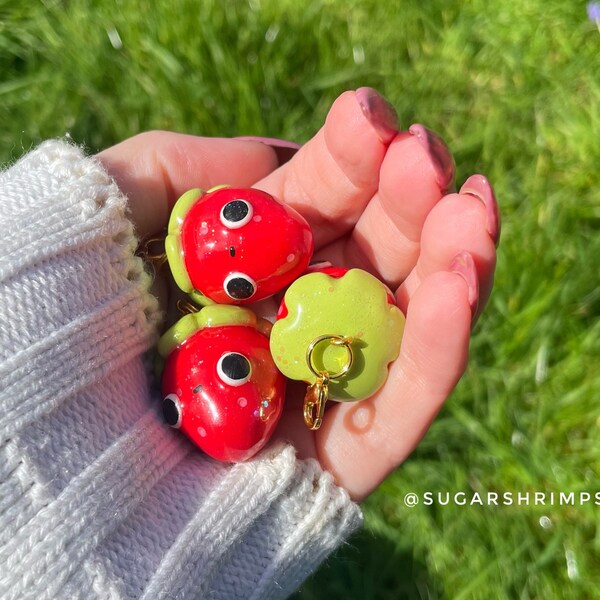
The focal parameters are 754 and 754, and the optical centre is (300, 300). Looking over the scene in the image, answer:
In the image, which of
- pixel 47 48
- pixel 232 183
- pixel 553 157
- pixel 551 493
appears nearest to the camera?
pixel 232 183

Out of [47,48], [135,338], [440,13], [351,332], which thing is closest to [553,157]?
[440,13]

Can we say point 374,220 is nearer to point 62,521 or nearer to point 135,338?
point 135,338

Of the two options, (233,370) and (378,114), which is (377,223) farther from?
(233,370)

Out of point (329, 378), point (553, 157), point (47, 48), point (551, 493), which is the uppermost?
point (47, 48)

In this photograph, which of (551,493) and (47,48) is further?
(47,48)

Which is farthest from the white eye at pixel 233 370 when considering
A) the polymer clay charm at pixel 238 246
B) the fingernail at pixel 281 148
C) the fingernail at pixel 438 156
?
the fingernail at pixel 281 148

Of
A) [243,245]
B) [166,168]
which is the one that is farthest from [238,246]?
[166,168]
